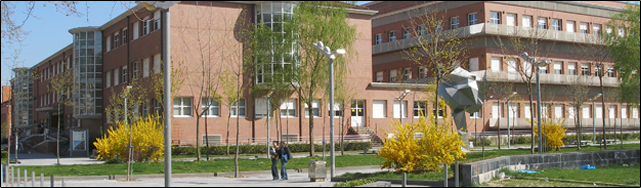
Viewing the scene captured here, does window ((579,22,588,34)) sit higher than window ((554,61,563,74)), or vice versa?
window ((579,22,588,34))

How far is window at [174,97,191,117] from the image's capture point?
1588 inches

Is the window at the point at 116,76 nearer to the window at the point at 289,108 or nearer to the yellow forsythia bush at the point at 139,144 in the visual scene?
the window at the point at 289,108

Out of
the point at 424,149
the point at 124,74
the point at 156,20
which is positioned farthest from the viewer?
the point at 124,74

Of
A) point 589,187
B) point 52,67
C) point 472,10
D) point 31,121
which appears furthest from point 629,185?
point 31,121

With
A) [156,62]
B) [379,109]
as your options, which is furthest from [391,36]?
[156,62]

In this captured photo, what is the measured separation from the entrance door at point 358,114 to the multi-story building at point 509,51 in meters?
6.04

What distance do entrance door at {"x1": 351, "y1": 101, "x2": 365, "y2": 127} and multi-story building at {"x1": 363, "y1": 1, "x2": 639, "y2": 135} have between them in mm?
6037

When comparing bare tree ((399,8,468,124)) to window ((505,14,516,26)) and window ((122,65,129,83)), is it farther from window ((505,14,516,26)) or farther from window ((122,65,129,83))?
window ((122,65,129,83))

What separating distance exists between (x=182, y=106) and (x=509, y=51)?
2609 centimetres

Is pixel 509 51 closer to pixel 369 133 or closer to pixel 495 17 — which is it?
pixel 495 17

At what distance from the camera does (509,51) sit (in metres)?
49.3

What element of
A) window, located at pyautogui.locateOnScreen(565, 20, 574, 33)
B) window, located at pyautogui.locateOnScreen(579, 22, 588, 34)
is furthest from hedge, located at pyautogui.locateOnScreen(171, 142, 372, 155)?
window, located at pyautogui.locateOnScreen(579, 22, 588, 34)

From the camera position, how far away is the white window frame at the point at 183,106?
40375 mm

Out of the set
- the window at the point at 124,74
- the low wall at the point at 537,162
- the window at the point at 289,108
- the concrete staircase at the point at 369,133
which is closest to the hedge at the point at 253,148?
→ the concrete staircase at the point at 369,133
